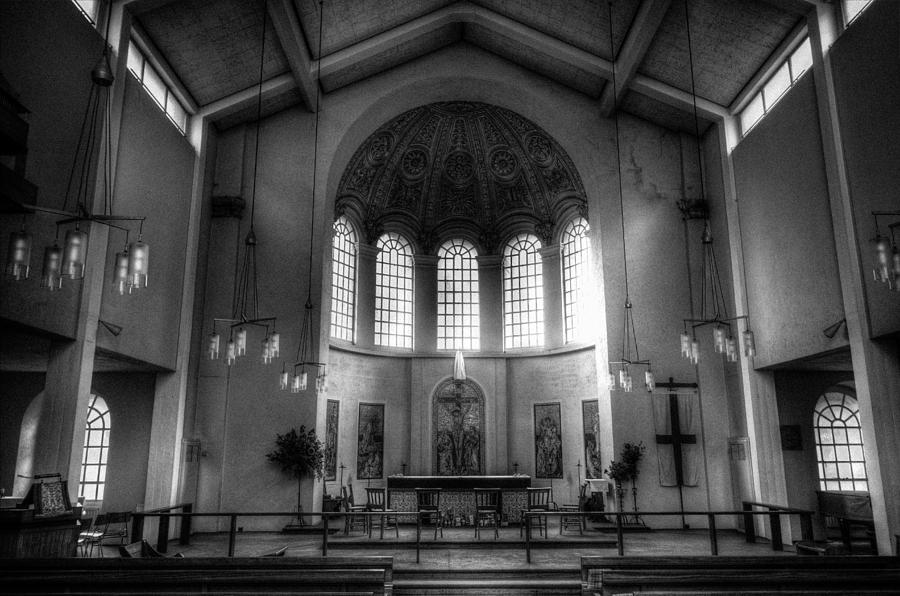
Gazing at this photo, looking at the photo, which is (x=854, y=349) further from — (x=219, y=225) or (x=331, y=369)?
(x=219, y=225)

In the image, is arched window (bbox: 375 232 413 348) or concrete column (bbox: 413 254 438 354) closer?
arched window (bbox: 375 232 413 348)

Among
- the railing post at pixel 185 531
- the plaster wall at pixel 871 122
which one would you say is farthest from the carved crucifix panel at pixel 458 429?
the plaster wall at pixel 871 122

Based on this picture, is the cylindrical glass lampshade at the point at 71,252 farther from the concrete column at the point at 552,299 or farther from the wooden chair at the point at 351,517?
the concrete column at the point at 552,299

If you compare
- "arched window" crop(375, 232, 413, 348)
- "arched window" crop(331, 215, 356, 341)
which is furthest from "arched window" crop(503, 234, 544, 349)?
"arched window" crop(331, 215, 356, 341)

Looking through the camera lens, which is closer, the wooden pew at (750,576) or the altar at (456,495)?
the wooden pew at (750,576)

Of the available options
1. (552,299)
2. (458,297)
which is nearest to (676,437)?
(552,299)

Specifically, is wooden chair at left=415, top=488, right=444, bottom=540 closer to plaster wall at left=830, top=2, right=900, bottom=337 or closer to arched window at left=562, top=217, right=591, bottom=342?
arched window at left=562, top=217, right=591, bottom=342

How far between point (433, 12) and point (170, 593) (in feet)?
45.4

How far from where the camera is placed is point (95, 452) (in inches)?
572

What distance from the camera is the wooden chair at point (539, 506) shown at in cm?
1339

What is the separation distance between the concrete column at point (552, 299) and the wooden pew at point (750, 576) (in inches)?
507

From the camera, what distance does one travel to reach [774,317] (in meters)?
12.8

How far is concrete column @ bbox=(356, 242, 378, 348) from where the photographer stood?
19.5 m

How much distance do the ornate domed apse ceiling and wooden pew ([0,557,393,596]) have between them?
1338 centimetres
